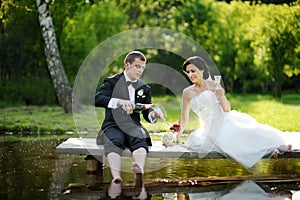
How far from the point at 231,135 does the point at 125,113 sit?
111 cm

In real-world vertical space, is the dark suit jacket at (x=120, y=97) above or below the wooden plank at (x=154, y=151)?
above

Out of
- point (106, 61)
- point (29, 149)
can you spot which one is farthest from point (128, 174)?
point (106, 61)

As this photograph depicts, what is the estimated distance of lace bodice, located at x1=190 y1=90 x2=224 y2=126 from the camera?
634 cm

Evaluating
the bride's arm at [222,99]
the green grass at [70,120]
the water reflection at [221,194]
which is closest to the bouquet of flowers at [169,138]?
the bride's arm at [222,99]

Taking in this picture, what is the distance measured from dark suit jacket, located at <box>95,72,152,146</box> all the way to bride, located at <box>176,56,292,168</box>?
Answer: 50cm

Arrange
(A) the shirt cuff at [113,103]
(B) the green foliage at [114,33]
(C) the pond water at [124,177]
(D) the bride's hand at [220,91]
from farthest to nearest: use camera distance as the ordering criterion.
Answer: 1. (B) the green foliage at [114,33]
2. (D) the bride's hand at [220,91]
3. (A) the shirt cuff at [113,103]
4. (C) the pond water at [124,177]

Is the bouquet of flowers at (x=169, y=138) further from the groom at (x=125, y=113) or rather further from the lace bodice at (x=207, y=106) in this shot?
the lace bodice at (x=207, y=106)

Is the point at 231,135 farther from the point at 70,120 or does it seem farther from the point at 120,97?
the point at 70,120

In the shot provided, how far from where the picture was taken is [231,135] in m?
5.97

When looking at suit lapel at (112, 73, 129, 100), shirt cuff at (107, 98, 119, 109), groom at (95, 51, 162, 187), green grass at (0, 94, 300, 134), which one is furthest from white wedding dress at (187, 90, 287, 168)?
green grass at (0, 94, 300, 134)

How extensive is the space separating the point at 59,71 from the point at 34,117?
112 centimetres

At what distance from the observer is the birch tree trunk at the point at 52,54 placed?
1211 cm

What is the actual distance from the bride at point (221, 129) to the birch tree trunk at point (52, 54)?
6.39 metres

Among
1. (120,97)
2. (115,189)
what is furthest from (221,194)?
(120,97)
